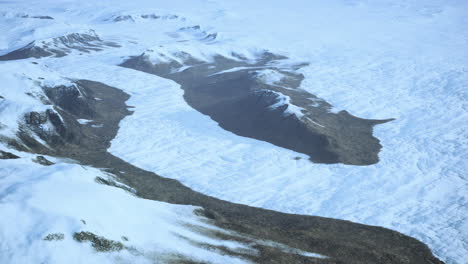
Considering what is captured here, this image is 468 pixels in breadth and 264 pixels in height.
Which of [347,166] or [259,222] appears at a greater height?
[259,222]

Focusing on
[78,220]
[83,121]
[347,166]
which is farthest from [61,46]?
[78,220]

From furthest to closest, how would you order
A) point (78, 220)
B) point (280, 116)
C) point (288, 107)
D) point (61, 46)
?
point (61, 46) → point (288, 107) → point (280, 116) → point (78, 220)

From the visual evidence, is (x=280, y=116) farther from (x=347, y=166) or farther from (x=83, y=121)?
(x=83, y=121)

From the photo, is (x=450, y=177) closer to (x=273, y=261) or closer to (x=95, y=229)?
(x=273, y=261)

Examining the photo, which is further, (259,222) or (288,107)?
(288,107)

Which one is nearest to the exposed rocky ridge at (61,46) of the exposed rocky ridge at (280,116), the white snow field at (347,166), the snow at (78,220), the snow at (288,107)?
the white snow field at (347,166)

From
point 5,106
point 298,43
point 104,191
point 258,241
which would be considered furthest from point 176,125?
point 298,43

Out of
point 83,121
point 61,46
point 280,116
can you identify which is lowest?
point 280,116

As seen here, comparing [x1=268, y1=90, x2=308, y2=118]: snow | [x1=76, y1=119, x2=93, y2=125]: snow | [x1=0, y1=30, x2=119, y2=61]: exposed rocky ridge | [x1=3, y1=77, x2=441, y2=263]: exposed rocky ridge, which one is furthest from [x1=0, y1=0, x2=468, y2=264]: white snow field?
[x1=268, y1=90, x2=308, y2=118]: snow
